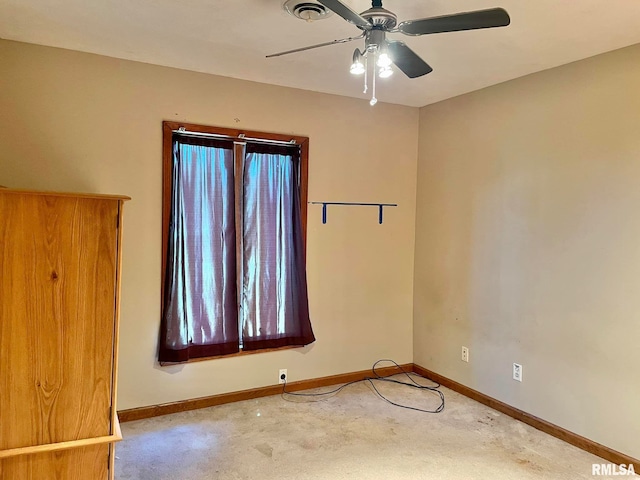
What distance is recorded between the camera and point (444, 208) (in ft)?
13.1

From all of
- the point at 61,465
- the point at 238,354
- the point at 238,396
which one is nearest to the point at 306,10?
the point at 61,465

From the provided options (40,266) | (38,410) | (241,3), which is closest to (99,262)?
(40,266)

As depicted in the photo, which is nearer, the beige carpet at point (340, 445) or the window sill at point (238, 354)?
the beige carpet at point (340, 445)

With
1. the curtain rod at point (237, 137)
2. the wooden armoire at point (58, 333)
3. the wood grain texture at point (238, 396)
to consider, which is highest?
the curtain rod at point (237, 137)

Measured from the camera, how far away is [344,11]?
1.73 meters

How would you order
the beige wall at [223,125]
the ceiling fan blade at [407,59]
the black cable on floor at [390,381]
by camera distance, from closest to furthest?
the ceiling fan blade at [407,59], the beige wall at [223,125], the black cable on floor at [390,381]

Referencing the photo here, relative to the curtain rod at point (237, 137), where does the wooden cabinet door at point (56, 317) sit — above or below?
below

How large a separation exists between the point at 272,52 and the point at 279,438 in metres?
2.40

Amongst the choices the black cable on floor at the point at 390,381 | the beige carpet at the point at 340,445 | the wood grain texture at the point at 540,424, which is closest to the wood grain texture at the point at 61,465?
the beige carpet at the point at 340,445

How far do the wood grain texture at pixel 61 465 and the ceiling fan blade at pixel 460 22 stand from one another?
2189mm

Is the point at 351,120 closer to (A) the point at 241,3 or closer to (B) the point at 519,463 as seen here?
(A) the point at 241,3

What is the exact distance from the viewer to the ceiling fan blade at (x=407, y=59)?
209 cm

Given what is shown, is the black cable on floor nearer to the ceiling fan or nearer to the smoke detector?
the ceiling fan

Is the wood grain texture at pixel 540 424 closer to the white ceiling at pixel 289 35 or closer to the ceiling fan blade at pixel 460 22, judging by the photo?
the white ceiling at pixel 289 35
